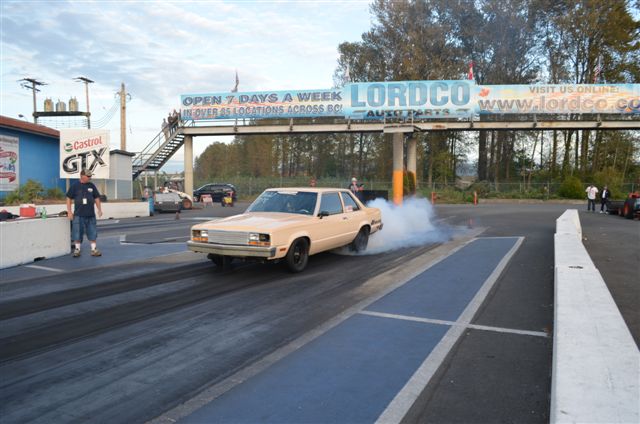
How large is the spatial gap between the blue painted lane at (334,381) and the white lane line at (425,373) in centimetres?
5

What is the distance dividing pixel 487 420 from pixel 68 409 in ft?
9.23

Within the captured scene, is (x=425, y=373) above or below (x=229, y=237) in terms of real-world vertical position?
below

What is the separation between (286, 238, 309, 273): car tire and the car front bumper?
54 centimetres

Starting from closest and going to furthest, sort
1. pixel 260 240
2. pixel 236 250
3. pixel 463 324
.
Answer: pixel 463 324, pixel 260 240, pixel 236 250

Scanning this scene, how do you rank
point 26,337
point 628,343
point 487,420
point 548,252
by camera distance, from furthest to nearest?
point 548,252 < point 26,337 < point 628,343 < point 487,420

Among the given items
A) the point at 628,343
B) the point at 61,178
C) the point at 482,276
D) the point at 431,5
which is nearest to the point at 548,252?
the point at 482,276

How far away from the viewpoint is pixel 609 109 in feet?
105

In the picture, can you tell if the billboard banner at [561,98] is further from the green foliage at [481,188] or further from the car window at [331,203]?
the car window at [331,203]

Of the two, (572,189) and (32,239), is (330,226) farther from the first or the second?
(572,189)

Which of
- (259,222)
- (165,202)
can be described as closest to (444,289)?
(259,222)

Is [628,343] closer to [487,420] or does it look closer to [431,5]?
[487,420]

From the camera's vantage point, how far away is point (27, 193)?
21734mm

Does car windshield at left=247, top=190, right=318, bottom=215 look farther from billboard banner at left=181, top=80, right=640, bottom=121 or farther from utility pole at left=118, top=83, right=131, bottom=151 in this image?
utility pole at left=118, top=83, right=131, bottom=151

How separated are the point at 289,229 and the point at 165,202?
20.5 meters
